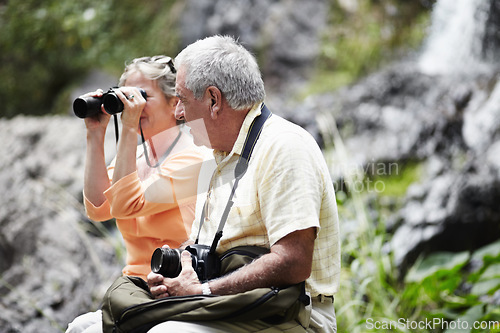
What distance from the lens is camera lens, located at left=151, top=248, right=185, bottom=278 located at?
1554mm

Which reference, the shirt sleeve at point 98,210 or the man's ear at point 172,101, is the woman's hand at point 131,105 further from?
the shirt sleeve at point 98,210

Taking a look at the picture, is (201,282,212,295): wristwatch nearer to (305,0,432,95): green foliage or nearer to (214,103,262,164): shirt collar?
(214,103,262,164): shirt collar

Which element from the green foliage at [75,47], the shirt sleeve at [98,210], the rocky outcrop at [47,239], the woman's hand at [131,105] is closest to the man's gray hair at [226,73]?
the woman's hand at [131,105]

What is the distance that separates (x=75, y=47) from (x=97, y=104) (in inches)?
191

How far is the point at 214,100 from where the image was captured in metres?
1.63

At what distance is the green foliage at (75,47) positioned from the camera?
6191 millimetres

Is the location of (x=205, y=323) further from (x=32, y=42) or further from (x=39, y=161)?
(x=32, y=42)

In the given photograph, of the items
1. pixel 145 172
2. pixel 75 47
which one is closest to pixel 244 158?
pixel 145 172

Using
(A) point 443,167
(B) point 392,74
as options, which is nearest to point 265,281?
(A) point 443,167

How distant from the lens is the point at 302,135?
1.54 metres

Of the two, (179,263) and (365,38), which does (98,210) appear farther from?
(365,38)

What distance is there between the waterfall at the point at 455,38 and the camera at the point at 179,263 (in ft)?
14.0

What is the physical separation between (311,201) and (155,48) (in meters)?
5.42

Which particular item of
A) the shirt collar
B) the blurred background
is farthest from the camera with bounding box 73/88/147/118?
the blurred background
